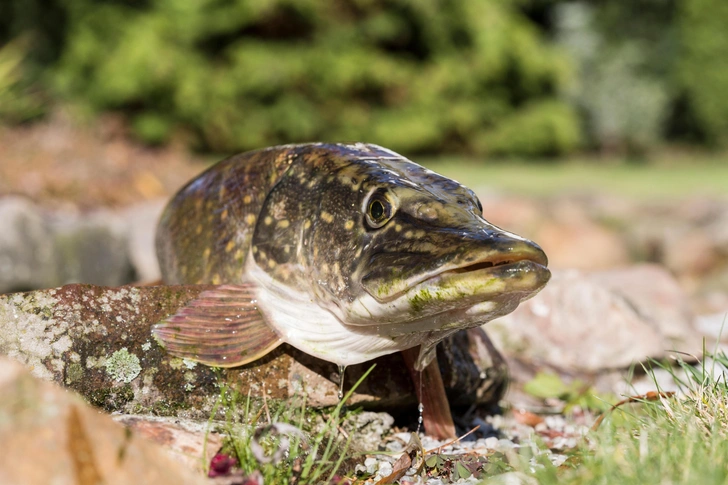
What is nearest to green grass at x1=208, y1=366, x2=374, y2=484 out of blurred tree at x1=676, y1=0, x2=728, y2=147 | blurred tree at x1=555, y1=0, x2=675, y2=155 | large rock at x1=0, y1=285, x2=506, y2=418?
large rock at x1=0, y1=285, x2=506, y2=418

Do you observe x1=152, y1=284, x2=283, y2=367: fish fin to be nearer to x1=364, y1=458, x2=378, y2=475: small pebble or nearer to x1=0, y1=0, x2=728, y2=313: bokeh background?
x1=364, y1=458, x2=378, y2=475: small pebble

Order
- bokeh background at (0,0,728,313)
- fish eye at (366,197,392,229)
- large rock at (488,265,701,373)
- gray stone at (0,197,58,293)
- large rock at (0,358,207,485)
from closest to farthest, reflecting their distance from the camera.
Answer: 1. large rock at (0,358,207,485)
2. fish eye at (366,197,392,229)
3. large rock at (488,265,701,373)
4. gray stone at (0,197,58,293)
5. bokeh background at (0,0,728,313)

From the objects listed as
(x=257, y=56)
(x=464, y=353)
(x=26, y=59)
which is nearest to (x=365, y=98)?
(x=257, y=56)

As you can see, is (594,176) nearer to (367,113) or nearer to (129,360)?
(367,113)

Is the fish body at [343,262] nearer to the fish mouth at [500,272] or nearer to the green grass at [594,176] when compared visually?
the fish mouth at [500,272]

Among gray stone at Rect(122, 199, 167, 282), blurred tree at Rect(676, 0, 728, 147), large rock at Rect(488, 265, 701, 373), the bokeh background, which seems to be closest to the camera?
large rock at Rect(488, 265, 701, 373)

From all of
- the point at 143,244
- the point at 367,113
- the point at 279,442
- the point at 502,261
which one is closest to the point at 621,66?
the point at 367,113

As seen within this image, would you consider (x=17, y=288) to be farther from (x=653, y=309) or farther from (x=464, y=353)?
(x=653, y=309)
